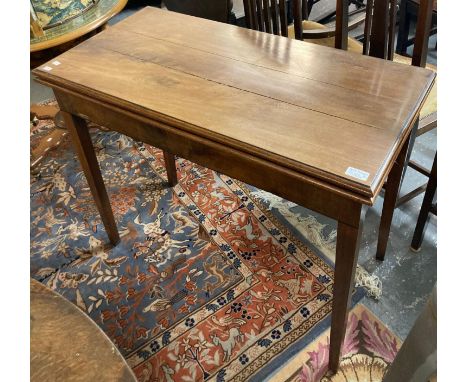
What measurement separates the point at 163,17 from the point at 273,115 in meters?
0.75

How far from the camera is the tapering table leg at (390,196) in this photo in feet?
4.37

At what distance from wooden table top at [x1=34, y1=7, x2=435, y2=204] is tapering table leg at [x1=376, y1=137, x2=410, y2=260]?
0.28 metres

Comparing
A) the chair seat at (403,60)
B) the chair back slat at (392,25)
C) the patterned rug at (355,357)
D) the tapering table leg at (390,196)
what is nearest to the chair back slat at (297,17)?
the chair seat at (403,60)

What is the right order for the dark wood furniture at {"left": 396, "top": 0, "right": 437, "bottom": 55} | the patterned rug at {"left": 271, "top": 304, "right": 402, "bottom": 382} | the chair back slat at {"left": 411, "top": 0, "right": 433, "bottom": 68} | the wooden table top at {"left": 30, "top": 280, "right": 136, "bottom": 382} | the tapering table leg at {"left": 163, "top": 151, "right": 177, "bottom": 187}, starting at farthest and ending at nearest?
the dark wood furniture at {"left": 396, "top": 0, "right": 437, "bottom": 55} < the tapering table leg at {"left": 163, "top": 151, "right": 177, "bottom": 187} < the patterned rug at {"left": 271, "top": 304, "right": 402, "bottom": 382} < the chair back slat at {"left": 411, "top": 0, "right": 433, "bottom": 68} < the wooden table top at {"left": 30, "top": 280, "right": 136, "bottom": 382}

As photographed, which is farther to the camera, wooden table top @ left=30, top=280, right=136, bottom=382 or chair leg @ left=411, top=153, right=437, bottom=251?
chair leg @ left=411, top=153, right=437, bottom=251

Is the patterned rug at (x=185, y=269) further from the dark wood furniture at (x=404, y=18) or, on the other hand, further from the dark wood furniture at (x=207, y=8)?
the dark wood furniture at (x=404, y=18)

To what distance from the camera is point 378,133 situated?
37.9 inches

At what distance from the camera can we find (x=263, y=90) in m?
1.14

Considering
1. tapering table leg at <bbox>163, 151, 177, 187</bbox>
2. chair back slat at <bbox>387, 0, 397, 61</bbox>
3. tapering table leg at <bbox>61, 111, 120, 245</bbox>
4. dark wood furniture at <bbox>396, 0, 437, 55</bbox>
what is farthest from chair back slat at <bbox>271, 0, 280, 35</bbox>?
dark wood furniture at <bbox>396, 0, 437, 55</bbox>

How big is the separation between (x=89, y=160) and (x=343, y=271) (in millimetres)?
961

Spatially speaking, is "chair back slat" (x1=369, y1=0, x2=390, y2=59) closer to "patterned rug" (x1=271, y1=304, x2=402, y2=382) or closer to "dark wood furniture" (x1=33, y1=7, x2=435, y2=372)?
"dark wood furniture" (x1=33, y1=7, x2=435, y2=372)

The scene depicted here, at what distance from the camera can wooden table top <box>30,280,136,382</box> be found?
85 centimetres

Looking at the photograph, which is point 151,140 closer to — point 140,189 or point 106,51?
point 106,51

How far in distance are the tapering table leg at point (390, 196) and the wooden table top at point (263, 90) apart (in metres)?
0.28
